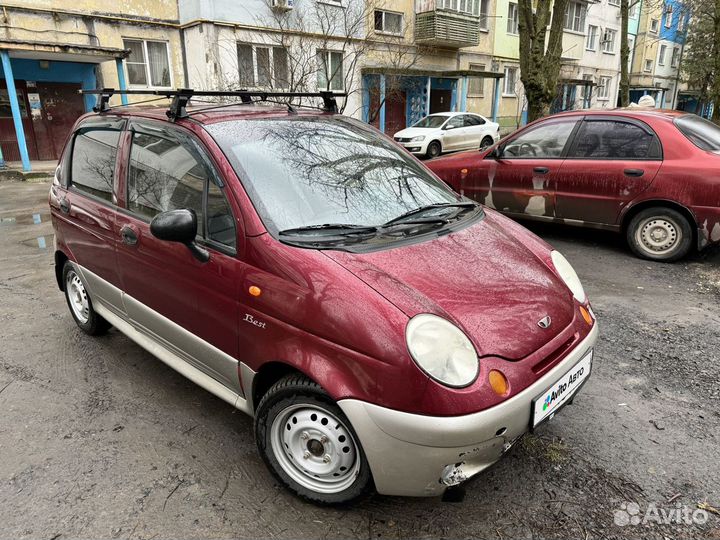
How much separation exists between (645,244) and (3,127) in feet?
56.2

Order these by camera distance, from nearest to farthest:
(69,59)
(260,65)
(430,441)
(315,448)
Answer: (430,441) < (315,448) < (69,59) < (260,65)

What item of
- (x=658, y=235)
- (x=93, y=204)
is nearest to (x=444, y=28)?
(x=658, y=235)

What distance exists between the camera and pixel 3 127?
49.6 ft

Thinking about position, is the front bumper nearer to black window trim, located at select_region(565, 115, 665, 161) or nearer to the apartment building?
black window trim, located at select_region(565, 115, 665, 161)

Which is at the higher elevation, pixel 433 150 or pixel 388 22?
pixel 388 22

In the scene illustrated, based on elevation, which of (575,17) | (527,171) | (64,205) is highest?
(575,17)

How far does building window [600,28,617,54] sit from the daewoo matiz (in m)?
37.1

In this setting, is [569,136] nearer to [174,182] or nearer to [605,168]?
[605,168]

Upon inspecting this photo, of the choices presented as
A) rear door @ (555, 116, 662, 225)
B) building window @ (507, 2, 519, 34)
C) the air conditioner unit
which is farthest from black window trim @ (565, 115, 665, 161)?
building window @ (507, 2, 519, 34)

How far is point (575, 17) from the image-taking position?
101ft

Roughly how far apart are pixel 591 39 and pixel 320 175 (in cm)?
3680

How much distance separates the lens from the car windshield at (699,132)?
5.47 meters

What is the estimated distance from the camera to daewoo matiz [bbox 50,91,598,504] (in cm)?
200

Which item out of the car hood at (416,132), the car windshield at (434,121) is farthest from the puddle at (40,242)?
the car windshield at (434,121)
